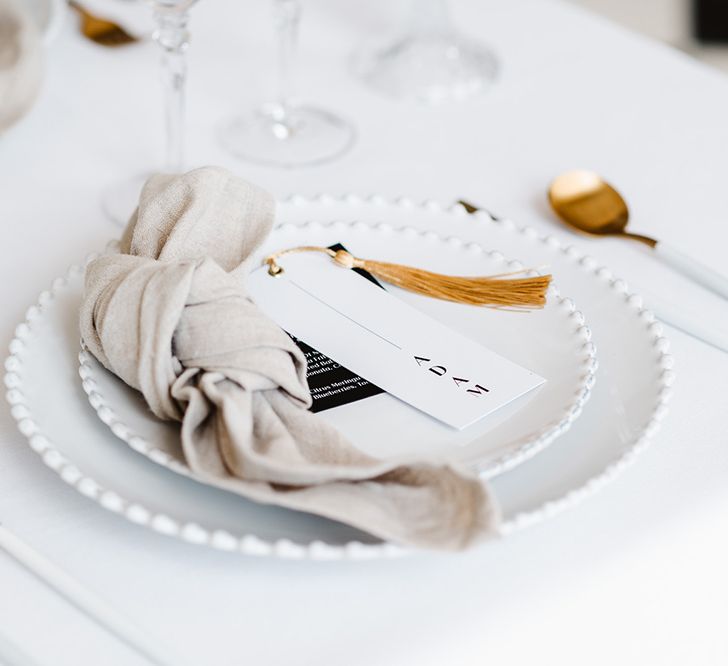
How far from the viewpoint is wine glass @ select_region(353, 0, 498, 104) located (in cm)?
91

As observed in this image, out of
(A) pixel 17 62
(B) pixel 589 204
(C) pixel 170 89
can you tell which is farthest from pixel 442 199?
(A) pixel 17 62

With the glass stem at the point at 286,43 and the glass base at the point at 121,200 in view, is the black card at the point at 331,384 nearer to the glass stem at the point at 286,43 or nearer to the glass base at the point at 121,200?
the glass base at the point at 121,200

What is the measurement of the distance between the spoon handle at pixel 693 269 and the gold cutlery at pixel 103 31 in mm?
527

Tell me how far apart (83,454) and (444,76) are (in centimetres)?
56

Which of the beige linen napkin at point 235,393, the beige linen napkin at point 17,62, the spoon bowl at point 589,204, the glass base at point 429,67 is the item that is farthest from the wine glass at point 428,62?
the beige linen napkin at point 235,393

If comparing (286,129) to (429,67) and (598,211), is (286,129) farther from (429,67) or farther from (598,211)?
(598,211)

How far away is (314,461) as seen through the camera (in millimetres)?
464

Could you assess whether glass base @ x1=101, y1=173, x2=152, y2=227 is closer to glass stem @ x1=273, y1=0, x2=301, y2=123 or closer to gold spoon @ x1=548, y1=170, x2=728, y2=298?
glass stem @ x1=273, y1=0, x2=301, y2=123

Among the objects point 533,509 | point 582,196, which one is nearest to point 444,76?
point 582,196

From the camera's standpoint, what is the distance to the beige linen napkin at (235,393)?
42 cm

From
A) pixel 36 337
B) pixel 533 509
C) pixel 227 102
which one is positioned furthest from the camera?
pixel 227 102

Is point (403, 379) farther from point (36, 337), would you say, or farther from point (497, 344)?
point (36, 337)

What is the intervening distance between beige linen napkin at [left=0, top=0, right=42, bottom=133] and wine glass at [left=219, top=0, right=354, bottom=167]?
15 centimetres

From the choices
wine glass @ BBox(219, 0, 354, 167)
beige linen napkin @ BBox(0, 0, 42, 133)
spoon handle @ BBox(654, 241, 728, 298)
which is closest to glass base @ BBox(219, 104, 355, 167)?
wine glass @ BBox(219, 0, 354, 167)
